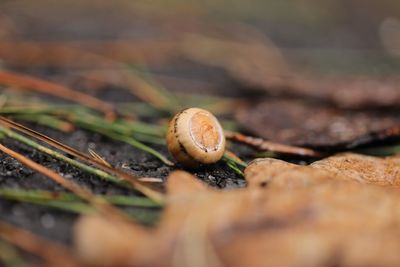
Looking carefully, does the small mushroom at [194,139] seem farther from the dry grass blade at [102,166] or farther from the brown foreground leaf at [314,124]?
the brown foreground leaf at [314,124]

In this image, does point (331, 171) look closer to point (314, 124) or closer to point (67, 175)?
point (314, 124)

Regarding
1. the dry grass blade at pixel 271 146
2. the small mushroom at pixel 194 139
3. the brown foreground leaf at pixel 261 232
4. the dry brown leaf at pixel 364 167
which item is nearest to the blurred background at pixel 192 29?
the dry grass blade at pixel 271 146

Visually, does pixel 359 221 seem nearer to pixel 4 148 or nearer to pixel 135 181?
pixel 135 181

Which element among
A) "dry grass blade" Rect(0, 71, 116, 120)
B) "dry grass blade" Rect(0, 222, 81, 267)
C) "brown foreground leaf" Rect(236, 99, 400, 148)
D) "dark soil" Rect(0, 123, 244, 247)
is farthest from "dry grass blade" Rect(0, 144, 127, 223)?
"brown foreground leaf" Rect(236, 99, 400, 148)

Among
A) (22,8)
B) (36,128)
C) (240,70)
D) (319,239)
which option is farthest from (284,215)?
(22,8)

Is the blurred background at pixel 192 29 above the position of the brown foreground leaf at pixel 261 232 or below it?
above

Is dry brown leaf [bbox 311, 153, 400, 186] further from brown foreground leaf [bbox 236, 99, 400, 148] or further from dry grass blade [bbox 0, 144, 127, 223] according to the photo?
dry grass blade [bbox 0, 144, 127, 223]
